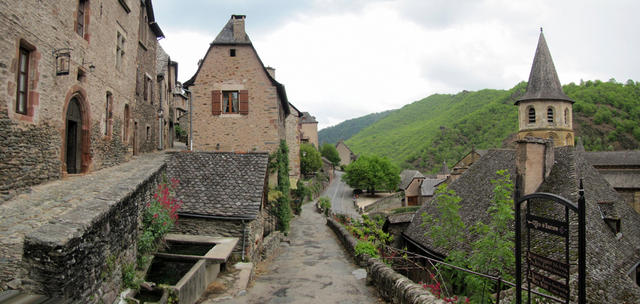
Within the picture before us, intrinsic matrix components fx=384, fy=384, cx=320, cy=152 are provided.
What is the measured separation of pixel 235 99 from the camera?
2011 centimetres

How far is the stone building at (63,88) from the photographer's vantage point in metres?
7.83

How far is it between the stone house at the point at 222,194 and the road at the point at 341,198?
2915 cm

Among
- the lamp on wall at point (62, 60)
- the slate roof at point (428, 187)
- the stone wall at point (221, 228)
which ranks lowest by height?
the slate roof at point (428, 187)

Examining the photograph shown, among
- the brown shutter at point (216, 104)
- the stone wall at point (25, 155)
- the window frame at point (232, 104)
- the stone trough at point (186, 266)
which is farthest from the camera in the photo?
the window frame at point (232, 104)

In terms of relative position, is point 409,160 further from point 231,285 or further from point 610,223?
point 231,285

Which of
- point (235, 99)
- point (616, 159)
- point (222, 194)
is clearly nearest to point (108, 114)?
point (222, 194)

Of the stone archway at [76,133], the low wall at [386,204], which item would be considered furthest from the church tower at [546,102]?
the stone archway at [76,133]

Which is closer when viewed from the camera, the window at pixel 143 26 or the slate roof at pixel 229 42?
the window at pixel 143 26

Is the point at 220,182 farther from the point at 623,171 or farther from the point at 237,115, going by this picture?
the point at 623,171

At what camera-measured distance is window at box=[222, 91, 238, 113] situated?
20.1 m

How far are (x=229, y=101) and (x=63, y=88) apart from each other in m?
10.3

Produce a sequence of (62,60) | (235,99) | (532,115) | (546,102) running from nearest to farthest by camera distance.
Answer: (62,60)
(235,99)
(546,102)
(532,115)

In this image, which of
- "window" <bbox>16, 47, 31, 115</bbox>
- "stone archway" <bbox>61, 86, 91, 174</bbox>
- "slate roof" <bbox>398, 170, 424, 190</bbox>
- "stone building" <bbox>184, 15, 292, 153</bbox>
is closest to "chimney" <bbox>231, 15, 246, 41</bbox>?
"stone building" <bbox>184, 15, 292, 153</bbox>

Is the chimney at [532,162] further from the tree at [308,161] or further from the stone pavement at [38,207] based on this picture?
the tree at [308,161]
